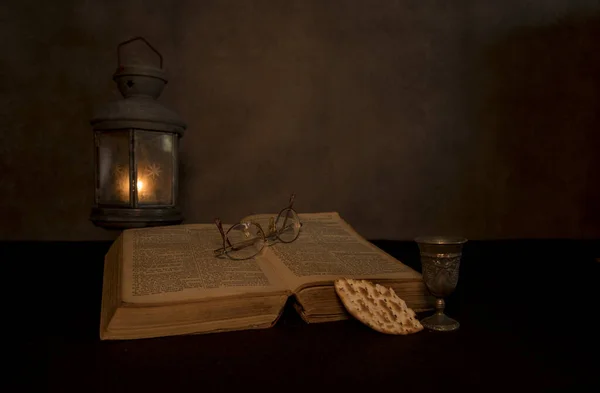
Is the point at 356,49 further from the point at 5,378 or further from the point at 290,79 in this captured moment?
the point at 5,378

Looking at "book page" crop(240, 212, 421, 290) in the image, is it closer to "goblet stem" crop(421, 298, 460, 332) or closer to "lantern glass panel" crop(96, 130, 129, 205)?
"goblet stem" crop(421, 298, 460, 332)

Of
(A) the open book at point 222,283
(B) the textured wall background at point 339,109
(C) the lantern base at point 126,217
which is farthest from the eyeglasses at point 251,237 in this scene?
(B) the textured wall background at point 339,109

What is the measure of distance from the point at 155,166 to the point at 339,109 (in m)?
0.86

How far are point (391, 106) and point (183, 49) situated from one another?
2.80 feet

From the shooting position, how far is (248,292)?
76cm

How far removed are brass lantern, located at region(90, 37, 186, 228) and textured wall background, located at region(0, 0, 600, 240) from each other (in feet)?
1.57

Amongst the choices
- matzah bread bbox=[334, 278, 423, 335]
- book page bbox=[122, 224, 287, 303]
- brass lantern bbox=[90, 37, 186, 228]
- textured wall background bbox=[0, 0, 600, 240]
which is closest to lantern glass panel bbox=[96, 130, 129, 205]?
brass lantern bbox=[90, 37, 186, 228]

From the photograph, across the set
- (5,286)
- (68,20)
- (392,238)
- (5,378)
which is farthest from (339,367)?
(68,20)

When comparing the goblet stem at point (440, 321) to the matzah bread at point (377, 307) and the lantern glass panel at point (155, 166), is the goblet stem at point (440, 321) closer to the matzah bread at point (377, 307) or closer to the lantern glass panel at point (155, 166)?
the matzah bread at point (377, 307)

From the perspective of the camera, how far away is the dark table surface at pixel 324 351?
0.57 metres

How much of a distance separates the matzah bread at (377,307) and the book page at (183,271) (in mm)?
106

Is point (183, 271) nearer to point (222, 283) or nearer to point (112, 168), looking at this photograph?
point (222, 283)

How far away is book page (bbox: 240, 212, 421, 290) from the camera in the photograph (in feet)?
2.75

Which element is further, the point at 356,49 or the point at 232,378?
the point at 356,49
